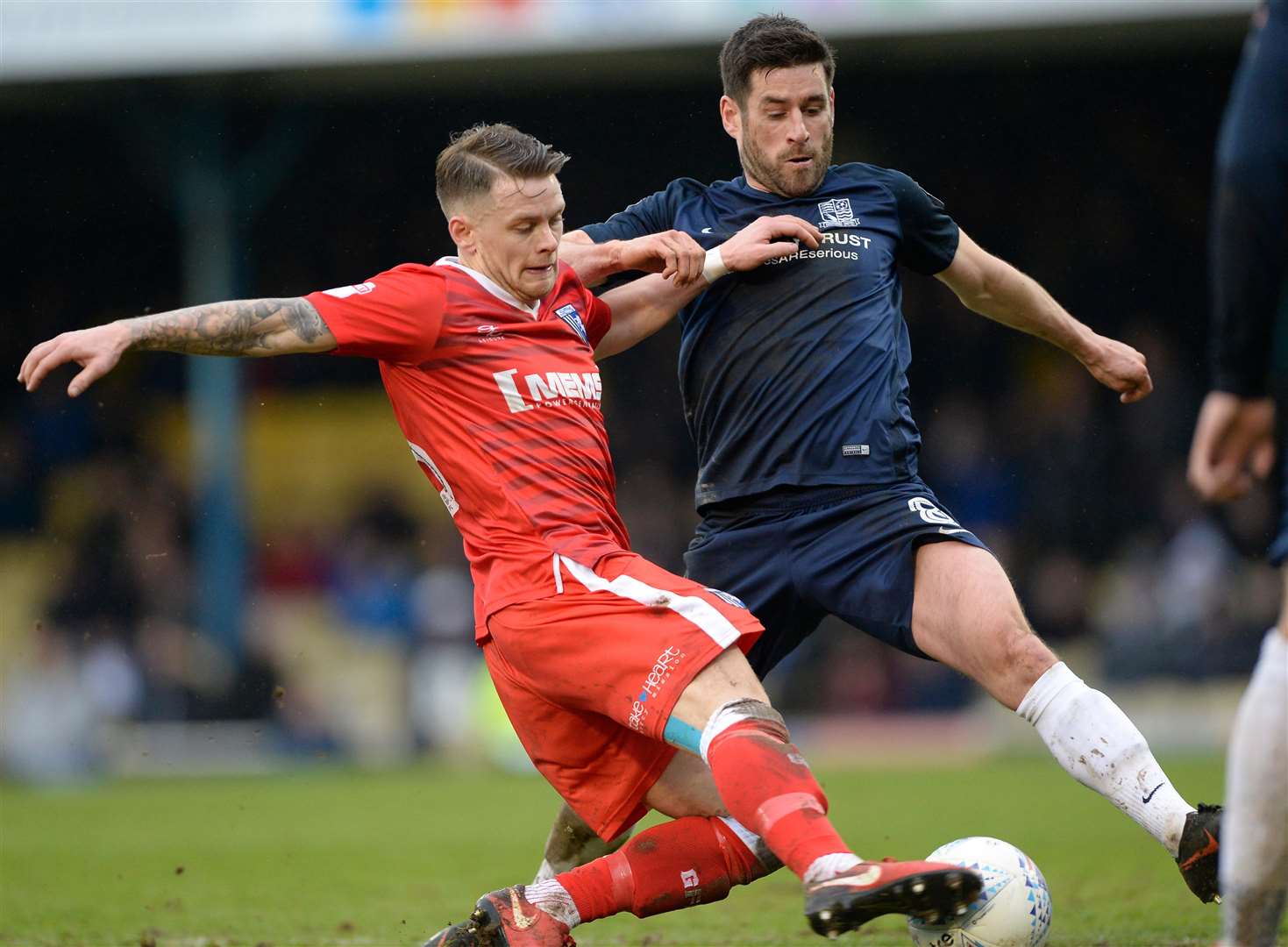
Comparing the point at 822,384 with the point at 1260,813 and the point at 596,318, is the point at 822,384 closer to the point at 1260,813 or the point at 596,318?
the point at 596,318

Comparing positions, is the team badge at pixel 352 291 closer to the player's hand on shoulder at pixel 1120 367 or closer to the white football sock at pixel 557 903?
the white football sock at pixel 557 903

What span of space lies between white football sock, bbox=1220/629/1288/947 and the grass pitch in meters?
1.95

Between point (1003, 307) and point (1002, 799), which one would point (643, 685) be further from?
point (1002, 799)

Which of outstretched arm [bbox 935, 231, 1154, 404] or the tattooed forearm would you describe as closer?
the tattooed forearm

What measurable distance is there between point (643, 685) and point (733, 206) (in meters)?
1.88

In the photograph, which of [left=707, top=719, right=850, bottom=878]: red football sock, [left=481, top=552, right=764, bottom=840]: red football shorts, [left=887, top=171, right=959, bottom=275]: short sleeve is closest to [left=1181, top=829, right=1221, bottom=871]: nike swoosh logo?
[left=707, top=719, right=850, bottom=878]: red football sock

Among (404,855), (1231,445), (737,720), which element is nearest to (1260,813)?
(1231,445)

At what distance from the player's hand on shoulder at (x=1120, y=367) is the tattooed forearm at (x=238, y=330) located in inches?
99.1

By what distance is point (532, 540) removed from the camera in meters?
4.44

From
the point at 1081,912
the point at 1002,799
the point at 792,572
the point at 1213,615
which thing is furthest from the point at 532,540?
the point at 1213,615

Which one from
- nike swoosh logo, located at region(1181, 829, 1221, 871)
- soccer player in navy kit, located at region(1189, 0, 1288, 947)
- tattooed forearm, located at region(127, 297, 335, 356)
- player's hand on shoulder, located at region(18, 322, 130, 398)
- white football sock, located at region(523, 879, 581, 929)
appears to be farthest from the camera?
white football sock, located at region(523, 879, 581, 929)

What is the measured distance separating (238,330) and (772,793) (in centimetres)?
175

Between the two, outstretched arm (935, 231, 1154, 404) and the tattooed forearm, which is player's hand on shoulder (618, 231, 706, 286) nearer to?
outstretched arm (935, 231, 1154, 404)

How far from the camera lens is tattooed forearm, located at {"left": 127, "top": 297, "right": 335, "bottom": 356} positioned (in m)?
4.13
